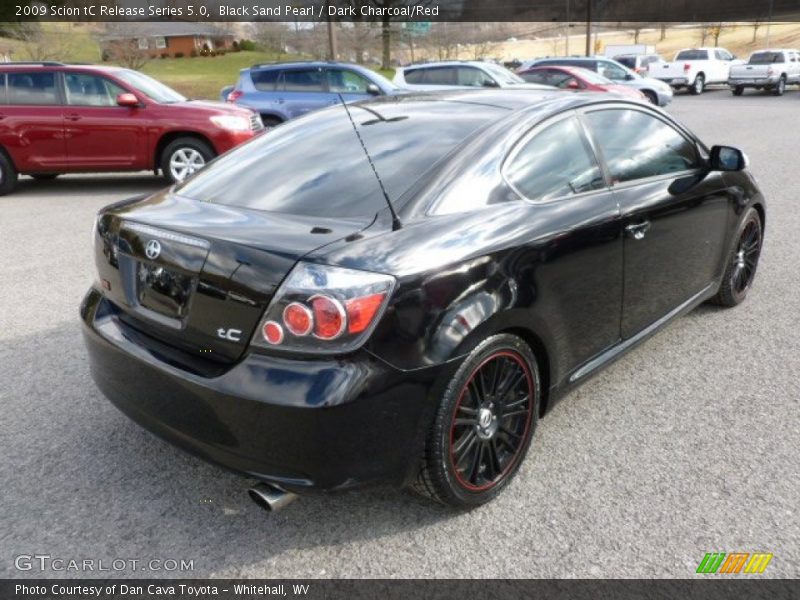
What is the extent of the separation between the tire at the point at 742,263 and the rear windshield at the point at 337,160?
2.27 meters

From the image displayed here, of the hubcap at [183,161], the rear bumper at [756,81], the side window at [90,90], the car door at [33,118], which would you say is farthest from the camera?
the rear bumper at [756,81]

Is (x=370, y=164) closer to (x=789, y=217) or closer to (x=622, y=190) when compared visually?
(x=622, y=190)

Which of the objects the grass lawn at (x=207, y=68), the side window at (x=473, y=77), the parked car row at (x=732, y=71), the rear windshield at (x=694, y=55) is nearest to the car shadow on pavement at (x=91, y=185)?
the side window at (x=473, y=77)

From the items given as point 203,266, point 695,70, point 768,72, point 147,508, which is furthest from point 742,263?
point 695,70

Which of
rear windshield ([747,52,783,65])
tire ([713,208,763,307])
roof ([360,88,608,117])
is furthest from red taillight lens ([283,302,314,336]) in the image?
rear windshield ([747,52,783,65])

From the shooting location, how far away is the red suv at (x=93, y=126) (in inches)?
368

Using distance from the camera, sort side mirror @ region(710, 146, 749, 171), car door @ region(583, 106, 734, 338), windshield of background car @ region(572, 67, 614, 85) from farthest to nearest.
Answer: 1. windshield of background car @ region(572, 67, 614, 85)
2. side mirror @ region(710, 146, 749, 171)
3. car door @ region(583, 106, 734, 338)

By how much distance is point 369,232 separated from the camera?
2.43 m

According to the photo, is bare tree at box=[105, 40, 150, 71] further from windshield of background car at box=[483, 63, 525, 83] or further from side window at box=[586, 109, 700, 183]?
side window at box=[586, 109, 700, 183]

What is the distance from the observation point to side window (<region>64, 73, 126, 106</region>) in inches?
372

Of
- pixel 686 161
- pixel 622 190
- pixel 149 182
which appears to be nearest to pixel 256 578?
pixel 622 190

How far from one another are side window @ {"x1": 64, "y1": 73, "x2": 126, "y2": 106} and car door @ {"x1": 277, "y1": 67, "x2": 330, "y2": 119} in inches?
175

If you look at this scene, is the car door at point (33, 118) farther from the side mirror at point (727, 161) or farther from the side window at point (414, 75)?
the side window at point (414, 75)

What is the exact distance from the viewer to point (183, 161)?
9.61 metres
